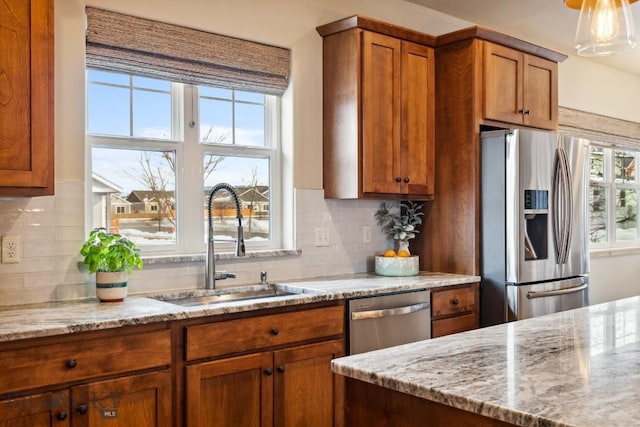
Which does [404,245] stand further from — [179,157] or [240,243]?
[179,157]

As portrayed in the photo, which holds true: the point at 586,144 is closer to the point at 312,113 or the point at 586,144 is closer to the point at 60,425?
the point at 312,113

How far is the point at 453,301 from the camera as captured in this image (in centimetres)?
357

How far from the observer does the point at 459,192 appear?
3.80 meters

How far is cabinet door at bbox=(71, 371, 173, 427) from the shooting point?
2170 mm

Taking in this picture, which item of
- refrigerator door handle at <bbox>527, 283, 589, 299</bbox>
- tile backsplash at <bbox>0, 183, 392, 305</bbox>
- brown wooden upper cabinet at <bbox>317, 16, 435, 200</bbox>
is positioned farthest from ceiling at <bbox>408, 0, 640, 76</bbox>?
refrigerator door handle at <bbox>527, 283, 589, 299</bbox>

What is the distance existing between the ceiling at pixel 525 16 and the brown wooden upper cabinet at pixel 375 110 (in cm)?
65

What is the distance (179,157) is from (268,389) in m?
1.30

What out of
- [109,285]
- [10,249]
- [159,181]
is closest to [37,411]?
[109,285]

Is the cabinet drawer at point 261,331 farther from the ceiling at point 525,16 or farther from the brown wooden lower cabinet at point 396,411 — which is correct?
the ceiling at point 525,16

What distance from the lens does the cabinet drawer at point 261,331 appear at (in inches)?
97.9

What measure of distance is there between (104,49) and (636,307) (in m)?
2.50

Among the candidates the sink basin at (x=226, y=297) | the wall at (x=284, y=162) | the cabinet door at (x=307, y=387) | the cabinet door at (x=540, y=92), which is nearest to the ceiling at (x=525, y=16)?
the wall at (x=284, y=162)

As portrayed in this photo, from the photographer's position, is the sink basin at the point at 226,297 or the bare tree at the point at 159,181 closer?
the sink basin at the point at 226,297

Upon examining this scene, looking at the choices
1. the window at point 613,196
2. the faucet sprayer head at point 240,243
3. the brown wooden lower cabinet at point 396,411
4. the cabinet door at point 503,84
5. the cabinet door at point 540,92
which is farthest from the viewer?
the window at point 613,196
